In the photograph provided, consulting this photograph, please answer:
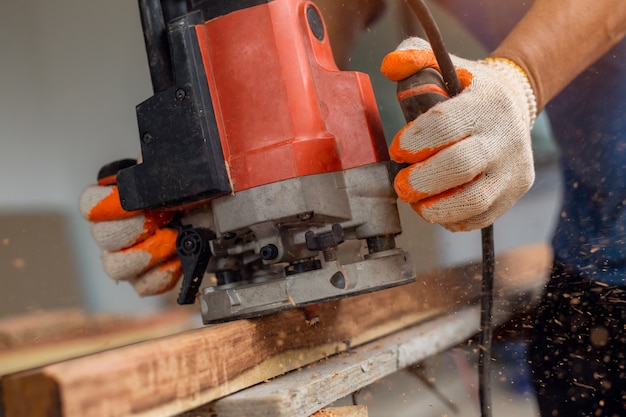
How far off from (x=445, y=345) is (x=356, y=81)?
Answer: 3.34 ft

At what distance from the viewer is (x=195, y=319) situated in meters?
2.31

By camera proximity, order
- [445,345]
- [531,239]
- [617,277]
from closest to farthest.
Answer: [617,277] < [445,345] < [531,239]

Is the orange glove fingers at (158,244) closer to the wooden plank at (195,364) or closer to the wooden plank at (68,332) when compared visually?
the wooden plank at (195,364)

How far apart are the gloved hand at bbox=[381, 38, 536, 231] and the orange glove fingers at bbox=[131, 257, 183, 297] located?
23.5 inches

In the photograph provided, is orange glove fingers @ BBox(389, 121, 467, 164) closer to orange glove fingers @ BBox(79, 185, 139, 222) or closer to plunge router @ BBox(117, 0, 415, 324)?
plunge router @ BBox(117, 0, 415, 324)

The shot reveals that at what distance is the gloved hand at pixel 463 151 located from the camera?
43.7 inches

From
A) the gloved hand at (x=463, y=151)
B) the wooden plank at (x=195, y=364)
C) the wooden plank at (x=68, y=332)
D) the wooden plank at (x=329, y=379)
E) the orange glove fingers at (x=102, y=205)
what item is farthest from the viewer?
the wooden plank at (x=68, y=332)

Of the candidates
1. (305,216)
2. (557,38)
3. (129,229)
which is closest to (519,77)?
(557,38)

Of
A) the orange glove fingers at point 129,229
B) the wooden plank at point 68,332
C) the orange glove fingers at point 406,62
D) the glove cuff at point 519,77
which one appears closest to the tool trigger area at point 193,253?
the orange glove fingers at point 129,229

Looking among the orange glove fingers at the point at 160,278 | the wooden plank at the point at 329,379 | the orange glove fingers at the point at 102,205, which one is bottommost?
the wooden plank at the point at 329,379

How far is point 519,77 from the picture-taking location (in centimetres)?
145

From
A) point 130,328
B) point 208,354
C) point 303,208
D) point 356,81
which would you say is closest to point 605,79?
point 356,81

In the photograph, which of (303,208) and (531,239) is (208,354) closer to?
(303,208)

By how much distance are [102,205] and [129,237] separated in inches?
3.6
